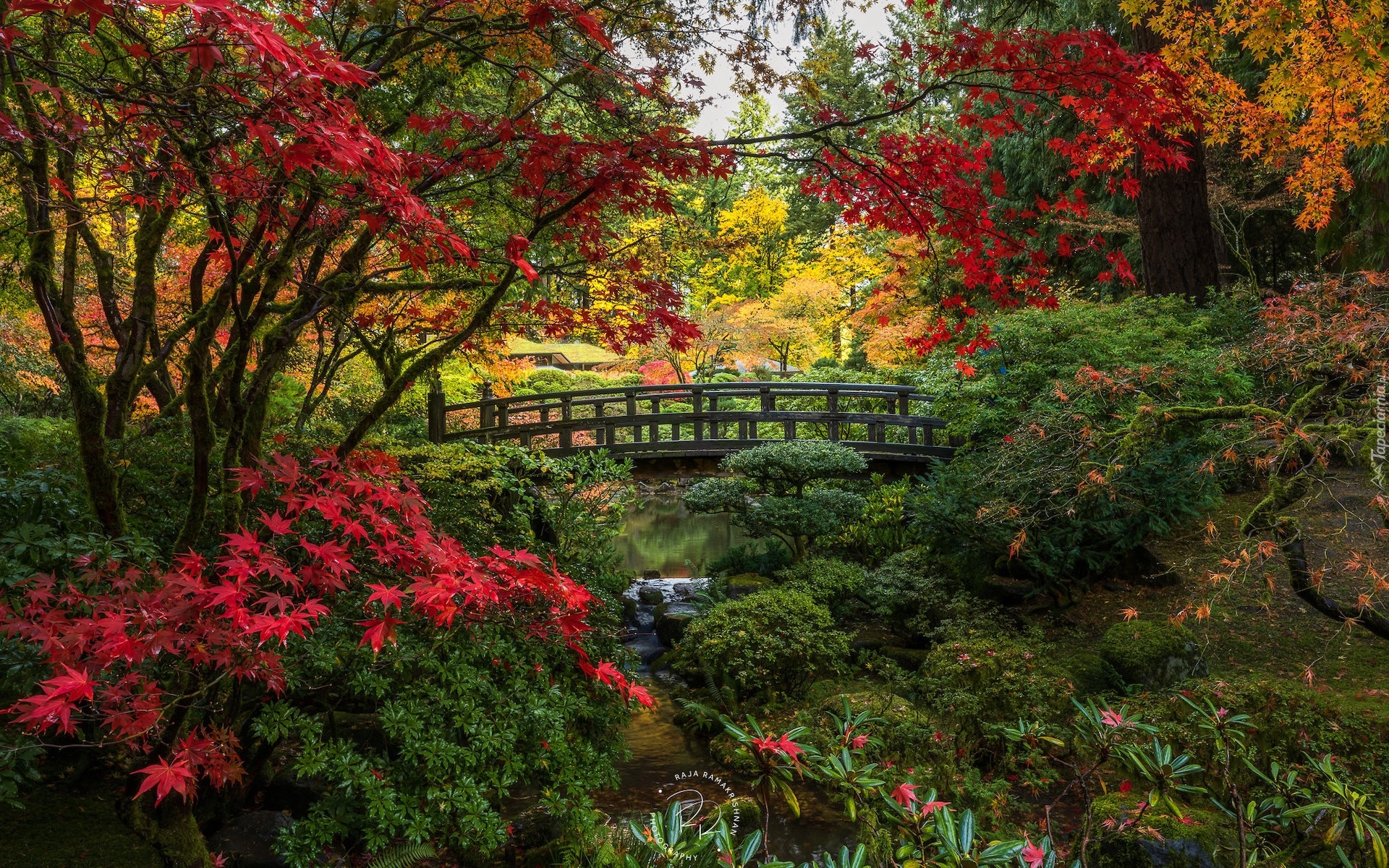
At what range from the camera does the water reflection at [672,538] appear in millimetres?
12617

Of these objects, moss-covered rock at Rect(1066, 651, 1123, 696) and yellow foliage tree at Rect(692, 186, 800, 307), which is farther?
yellow foliage tree at Rect(692, 186, 800, 307)

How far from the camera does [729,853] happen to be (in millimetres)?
2141

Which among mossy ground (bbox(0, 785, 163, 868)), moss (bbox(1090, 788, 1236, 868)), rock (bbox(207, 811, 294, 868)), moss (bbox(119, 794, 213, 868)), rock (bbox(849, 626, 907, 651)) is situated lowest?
rock (bbox(849, 626, 907, 651))

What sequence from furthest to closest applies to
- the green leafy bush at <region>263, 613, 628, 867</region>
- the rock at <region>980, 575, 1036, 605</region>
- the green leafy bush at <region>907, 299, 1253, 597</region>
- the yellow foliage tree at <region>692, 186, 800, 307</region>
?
the yellow foliage tree at <region>692, 186, 800, 307</region> → the rock at <region>980, 575, 1036, 605</region> → the green leafy bush at <region>907, 299, 1253, 597</region> → the green leafy bush at <region>263, 613, 628, 867</region>

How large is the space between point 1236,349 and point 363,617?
5.04 metres

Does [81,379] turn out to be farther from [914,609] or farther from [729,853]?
[914,609]

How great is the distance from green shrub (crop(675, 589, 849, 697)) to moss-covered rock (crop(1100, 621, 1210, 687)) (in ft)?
6.43

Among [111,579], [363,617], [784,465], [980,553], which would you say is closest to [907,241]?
[784,465]

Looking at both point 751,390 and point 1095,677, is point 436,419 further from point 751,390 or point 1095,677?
point 1095,677

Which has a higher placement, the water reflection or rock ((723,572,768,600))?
rock ((723,572,768,600))

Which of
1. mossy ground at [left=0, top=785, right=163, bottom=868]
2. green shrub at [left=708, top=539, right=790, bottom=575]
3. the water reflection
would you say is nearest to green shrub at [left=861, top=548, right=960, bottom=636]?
green shrub at [left=708, top=539, right=790, bottom=575]

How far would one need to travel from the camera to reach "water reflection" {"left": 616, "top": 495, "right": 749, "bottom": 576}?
497 inches

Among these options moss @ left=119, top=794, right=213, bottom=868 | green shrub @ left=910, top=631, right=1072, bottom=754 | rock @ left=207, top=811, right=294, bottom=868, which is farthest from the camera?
green shrub @ left=910, top=631, right=1072, bottom=754

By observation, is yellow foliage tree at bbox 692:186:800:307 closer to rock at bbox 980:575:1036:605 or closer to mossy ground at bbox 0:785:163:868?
rock at bbox 980:575:1036:605
